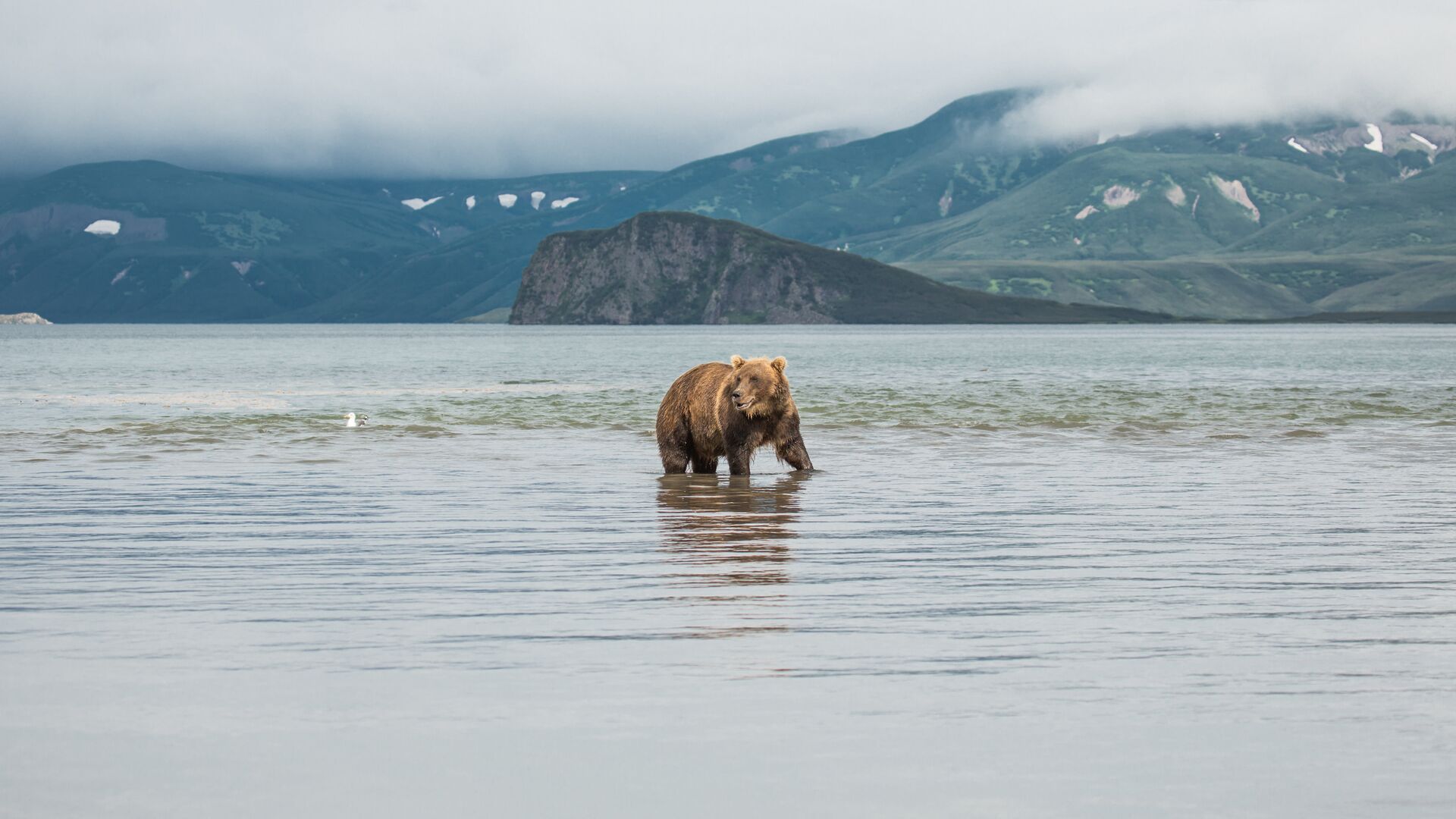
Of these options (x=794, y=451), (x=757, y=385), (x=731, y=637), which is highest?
(x=757, y=385)

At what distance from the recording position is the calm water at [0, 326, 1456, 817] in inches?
259

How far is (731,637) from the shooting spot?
975 centimetres

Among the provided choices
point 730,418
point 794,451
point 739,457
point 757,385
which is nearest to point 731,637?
point 757,385

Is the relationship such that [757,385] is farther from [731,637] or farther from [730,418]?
[731,637]

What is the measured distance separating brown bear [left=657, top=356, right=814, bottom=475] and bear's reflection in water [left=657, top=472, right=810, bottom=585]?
0.31 metres

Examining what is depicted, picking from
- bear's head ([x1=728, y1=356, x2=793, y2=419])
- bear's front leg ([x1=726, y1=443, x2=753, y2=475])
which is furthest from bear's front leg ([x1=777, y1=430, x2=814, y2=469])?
bear's head ([x1=728, y1=356, x2=793, y2=419])

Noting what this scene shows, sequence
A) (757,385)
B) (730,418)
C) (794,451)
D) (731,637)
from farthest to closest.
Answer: (794,451)
(730,418)
(757,385)
(731,637)

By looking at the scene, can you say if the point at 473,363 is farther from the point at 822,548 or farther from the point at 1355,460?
the point at 822,548

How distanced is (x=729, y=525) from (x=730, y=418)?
4.33m

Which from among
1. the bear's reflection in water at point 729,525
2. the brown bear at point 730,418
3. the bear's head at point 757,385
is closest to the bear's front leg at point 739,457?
the brown bear at point 730,418

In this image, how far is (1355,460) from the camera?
24781 millimetres

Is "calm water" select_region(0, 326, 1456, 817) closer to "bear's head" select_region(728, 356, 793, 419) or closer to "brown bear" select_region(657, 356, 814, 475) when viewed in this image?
"brown bear" select_region(657, 356, 814, 475)

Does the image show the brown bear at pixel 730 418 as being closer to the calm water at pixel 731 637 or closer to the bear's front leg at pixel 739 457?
the bear's front leg at pixel 739 457

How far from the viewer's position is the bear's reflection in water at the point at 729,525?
510 inches
